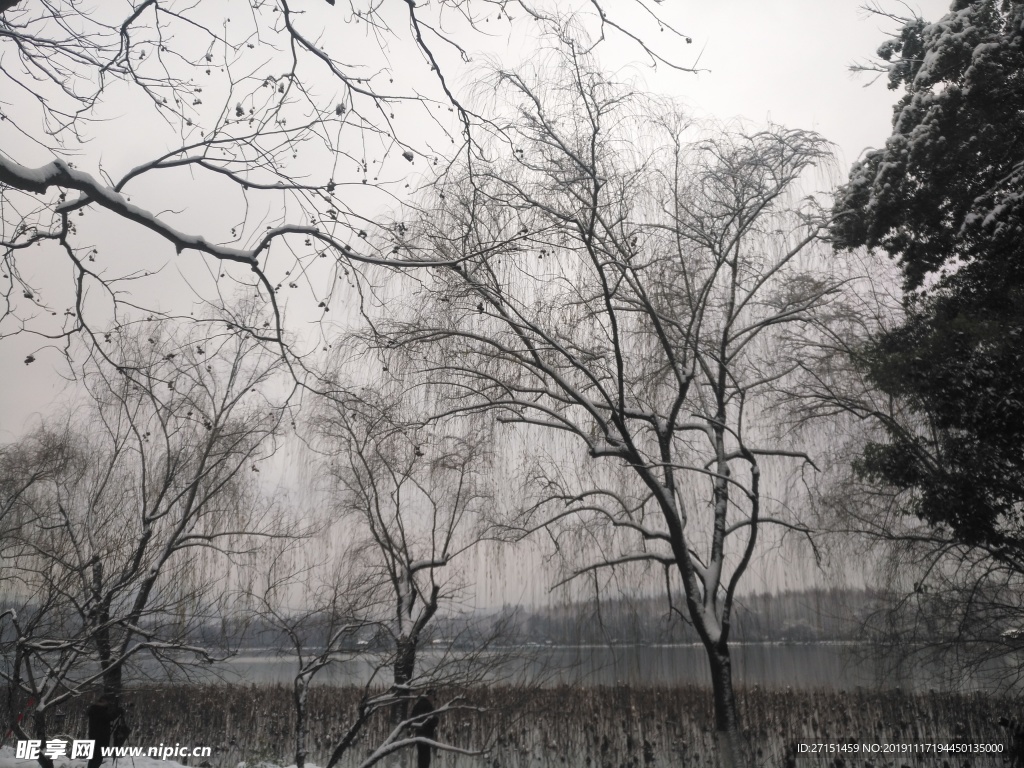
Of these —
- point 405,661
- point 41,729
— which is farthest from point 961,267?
point 41,729

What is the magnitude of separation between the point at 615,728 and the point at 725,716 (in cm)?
286

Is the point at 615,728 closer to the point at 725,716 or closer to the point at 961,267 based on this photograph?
the point at 725,716

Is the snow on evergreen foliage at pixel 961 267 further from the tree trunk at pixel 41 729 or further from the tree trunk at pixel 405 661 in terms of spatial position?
the tree trunk at pixel 41 729

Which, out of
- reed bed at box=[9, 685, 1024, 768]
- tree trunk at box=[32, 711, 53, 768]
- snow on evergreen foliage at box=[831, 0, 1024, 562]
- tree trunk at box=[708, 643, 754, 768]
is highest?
snow on evergreen foliage at box=[831, 0, 1024, 562]

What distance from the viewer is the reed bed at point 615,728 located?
8.73 m

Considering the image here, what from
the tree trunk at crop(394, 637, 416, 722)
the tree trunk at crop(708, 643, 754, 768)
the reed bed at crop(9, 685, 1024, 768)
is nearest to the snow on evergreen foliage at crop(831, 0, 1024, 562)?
the tree trunk at crop(708, 643, 754, 768)

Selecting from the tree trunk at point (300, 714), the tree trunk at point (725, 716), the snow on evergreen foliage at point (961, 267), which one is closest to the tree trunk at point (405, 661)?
the tree trunk at point (300, 714)

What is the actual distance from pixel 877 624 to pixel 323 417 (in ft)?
29.5

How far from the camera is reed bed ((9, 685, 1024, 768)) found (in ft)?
28.7

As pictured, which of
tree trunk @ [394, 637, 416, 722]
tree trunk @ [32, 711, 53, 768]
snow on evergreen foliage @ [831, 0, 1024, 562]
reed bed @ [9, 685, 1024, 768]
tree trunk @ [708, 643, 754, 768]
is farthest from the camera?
reed bed @ [9, 685, 1024, 768]

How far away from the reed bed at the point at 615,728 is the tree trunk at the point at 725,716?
102 cm

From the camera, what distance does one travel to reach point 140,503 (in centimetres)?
1055

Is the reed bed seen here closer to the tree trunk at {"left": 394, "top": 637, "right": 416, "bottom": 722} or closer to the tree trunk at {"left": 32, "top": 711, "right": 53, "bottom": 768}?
the tree trunk at {"left": 394, "top": 637, "right": 416, "bottom": 722}

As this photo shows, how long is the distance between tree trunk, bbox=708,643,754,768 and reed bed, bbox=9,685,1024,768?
1.02 m
